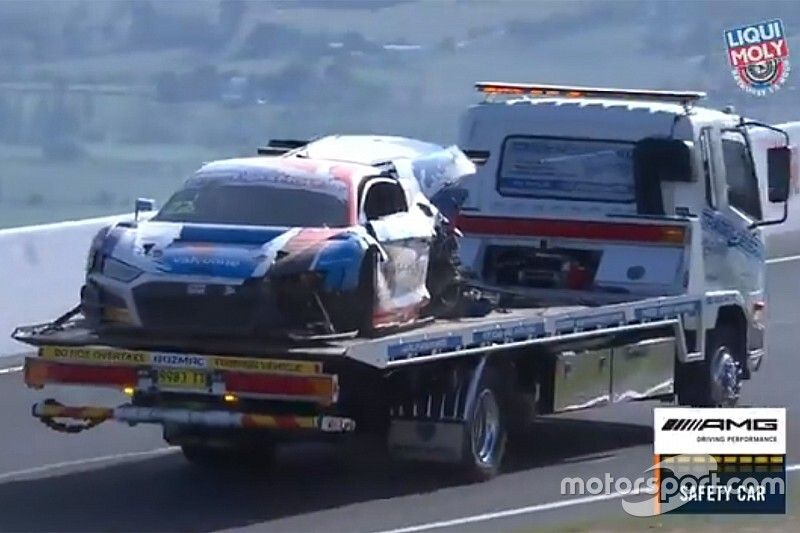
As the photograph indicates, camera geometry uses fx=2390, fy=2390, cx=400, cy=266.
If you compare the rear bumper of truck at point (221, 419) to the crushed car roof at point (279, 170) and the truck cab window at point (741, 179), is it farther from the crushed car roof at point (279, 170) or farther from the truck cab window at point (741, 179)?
the truck cab window at point (741, 179)

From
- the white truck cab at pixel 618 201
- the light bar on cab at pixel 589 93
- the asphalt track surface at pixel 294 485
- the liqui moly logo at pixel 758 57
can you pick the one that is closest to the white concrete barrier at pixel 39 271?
the asphalt track surface at pixel 294 485

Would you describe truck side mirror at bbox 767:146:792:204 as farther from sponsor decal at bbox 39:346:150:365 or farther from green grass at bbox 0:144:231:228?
green grass at bbox 0:144:231:228

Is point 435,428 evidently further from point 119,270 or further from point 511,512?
point 119,270

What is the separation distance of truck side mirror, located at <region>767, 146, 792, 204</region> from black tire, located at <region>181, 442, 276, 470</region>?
4.82m

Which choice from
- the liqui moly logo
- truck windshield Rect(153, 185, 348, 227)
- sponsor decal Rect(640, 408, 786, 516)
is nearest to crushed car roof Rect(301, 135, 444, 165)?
truck windshield Rect(153, 185, 348, 227)

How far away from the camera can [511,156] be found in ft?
58.5

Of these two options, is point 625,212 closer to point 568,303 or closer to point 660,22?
point 568,303

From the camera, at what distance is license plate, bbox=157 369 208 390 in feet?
44.5

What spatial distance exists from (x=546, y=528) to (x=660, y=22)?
2371cm

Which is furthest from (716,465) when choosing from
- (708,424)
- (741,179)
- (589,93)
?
(589,93)

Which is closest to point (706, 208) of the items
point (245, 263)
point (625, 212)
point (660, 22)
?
point (625, 212)

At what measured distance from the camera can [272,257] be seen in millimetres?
13734

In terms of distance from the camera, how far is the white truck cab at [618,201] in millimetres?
17203

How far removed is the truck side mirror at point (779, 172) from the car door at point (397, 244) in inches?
151
